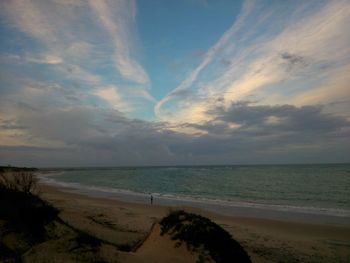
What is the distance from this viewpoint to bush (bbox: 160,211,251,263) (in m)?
6.63

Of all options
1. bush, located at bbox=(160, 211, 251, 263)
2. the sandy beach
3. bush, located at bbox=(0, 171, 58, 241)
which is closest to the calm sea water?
the sandy beach

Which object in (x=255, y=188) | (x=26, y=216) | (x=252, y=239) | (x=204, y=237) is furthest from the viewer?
(x=255, y=188)

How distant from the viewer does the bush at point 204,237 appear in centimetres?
663

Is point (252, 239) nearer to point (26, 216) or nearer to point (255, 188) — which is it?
point (26, 216)

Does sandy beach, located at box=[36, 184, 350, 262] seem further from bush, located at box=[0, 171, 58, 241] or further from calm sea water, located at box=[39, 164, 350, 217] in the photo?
calm sea water, located at box=[39, 164, 350, 217]

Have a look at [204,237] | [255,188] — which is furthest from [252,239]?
[255,188]

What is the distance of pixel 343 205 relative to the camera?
25344 mm

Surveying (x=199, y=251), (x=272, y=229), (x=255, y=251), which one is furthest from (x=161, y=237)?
(x=272, y=229)

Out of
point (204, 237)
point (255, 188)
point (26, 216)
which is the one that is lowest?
point (204, 237)

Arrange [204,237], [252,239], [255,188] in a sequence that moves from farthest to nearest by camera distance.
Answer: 1. [255,188]
2. [252,239]
3. [204,237]

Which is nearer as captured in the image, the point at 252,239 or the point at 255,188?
the point at 252,239

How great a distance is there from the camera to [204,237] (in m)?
6.86

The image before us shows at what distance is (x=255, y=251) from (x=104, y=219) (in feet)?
26.3

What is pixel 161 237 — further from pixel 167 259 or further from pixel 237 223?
pixel 237 223
